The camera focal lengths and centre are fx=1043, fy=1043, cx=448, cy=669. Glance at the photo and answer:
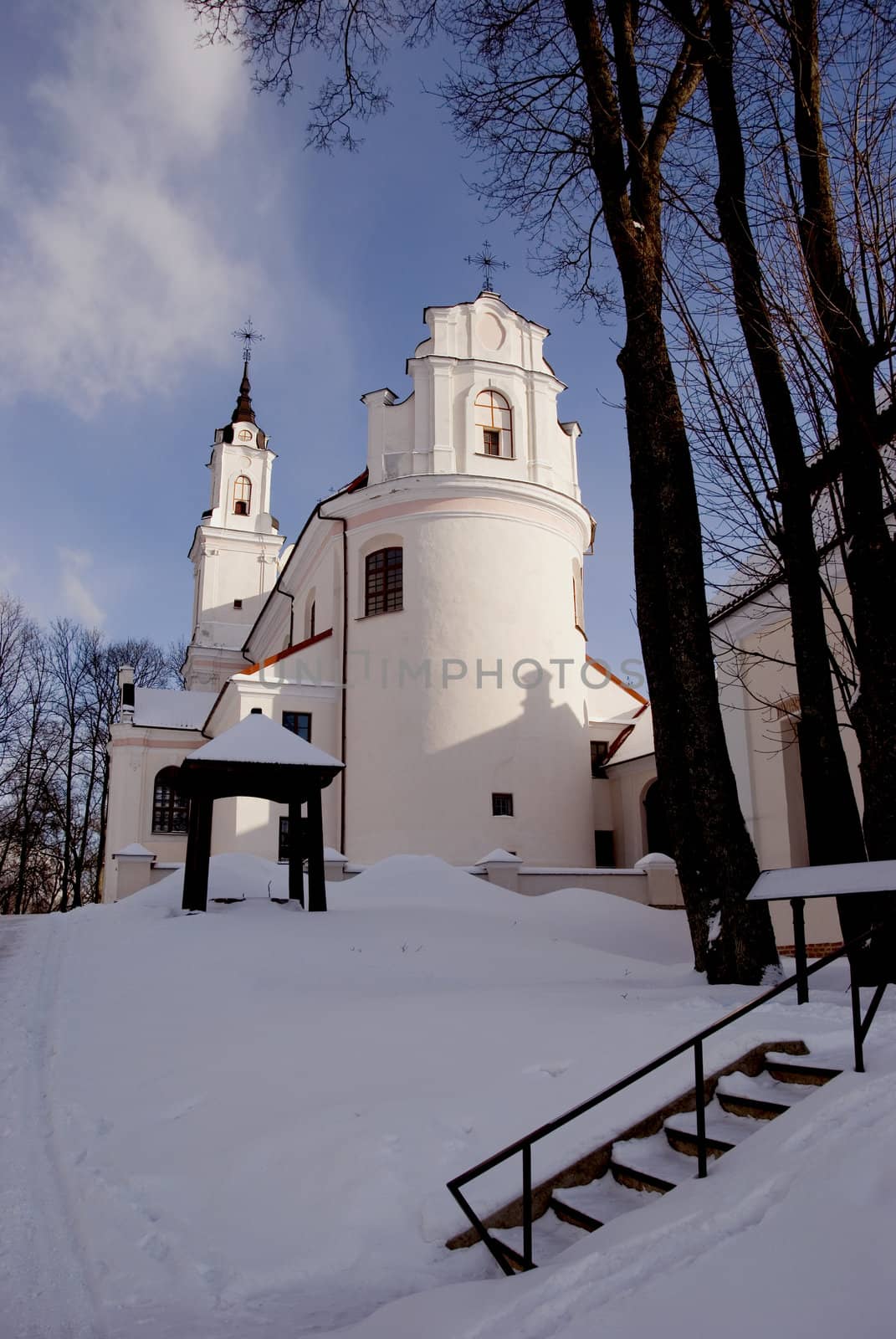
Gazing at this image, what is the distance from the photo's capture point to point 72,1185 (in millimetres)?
5500

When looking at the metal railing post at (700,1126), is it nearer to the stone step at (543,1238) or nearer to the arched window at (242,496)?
the stone step at (543,1238)

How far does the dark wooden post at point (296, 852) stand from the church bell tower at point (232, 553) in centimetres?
3136

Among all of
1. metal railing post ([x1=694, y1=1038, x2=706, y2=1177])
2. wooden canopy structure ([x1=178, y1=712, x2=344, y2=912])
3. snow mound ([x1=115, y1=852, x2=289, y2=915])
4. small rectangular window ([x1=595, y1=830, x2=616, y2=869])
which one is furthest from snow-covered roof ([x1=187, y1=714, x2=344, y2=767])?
small rectangular window ([x1=595, y1=830, x2=616, y2=869])

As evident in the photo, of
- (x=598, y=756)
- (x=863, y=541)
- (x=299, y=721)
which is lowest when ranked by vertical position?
(x=863, y=541)

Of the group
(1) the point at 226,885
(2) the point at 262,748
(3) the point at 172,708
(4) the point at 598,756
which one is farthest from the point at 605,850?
(3) the point at 172,708

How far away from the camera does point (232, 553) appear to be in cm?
5000

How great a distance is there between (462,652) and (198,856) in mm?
12866

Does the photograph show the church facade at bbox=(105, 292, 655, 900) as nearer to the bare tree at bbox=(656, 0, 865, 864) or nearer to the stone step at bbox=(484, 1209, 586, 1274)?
the bare tree at bbox=(656, 0, 865, 864)

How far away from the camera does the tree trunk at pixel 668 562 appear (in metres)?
8.55

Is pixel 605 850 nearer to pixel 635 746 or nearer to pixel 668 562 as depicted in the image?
pixel 635 746

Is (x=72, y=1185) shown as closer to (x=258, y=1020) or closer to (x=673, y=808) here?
(x=258, y=1020)

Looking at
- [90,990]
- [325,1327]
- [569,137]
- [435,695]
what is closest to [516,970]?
[90,990]

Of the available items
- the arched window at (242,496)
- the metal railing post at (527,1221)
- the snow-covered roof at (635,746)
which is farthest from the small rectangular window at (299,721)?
the arched window at (242,496)

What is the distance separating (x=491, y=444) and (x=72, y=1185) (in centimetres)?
2454
